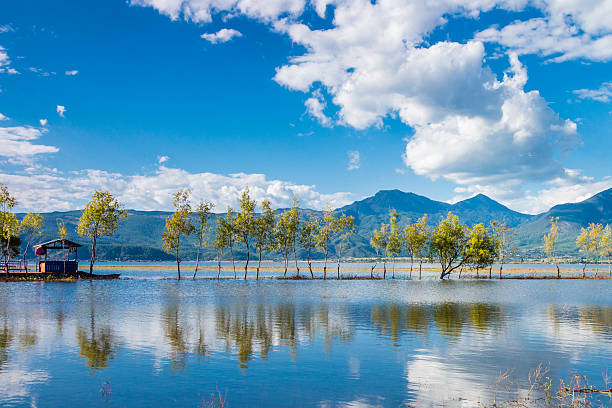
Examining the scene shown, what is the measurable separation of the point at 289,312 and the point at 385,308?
11.9 metres

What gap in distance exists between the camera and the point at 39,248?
397ft

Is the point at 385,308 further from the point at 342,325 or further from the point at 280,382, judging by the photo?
the point at 280,382

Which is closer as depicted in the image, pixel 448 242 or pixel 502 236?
pixel 448 242

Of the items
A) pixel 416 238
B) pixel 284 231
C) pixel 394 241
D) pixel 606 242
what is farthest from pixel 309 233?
pixel 606 242

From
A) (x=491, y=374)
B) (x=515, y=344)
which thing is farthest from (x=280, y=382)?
(x=515, y=344)

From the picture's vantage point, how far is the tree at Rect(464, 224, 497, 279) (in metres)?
139

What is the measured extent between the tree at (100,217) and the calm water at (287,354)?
2772 inches

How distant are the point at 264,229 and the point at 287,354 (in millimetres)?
100942

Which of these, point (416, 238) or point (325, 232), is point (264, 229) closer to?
point (325, 232)

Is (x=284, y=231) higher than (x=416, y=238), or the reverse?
(x=284, y=231)

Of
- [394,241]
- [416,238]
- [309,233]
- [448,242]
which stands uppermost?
[309,233]

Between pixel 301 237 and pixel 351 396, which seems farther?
pixel 301 237

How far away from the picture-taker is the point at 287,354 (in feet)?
93.1

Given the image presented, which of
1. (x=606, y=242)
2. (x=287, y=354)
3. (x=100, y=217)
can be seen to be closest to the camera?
(x=287, y=354)
